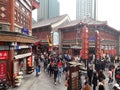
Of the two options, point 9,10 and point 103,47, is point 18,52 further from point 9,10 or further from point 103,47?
point 103,47

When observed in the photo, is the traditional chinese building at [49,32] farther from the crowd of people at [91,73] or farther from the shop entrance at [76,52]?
the crowd of people at [91,73]

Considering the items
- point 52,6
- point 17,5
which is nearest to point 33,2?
point 17,5

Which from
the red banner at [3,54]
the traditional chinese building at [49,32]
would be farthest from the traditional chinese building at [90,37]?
the red banner at [3,54]

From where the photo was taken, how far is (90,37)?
36688 millimetres

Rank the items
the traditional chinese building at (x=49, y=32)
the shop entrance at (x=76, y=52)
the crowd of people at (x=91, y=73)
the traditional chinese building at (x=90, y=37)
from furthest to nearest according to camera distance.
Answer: the traditional chinese building at (x=49, y=32) < the shop entrance at (x=76, y=52) < the traditional chinese building at (x=90, y=37) < the crowd of people at (x=91, y=73)

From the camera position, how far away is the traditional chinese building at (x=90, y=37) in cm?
3666

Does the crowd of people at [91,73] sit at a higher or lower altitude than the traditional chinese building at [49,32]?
lower

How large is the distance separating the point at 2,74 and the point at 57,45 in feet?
87.7

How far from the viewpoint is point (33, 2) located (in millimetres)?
30250

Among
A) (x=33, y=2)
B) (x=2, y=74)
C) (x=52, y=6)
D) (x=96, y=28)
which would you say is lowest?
(x=2, y=74)

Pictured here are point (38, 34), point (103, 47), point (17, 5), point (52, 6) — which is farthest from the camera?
point (52, 6)

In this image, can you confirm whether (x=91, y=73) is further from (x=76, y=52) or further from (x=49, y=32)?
(x=49, y=32)

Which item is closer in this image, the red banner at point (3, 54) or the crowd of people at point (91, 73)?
the crowd of people at point (91, 73)

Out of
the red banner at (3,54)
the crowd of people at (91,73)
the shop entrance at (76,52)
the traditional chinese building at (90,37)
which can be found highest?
the traditional chinese building at (90,37)
